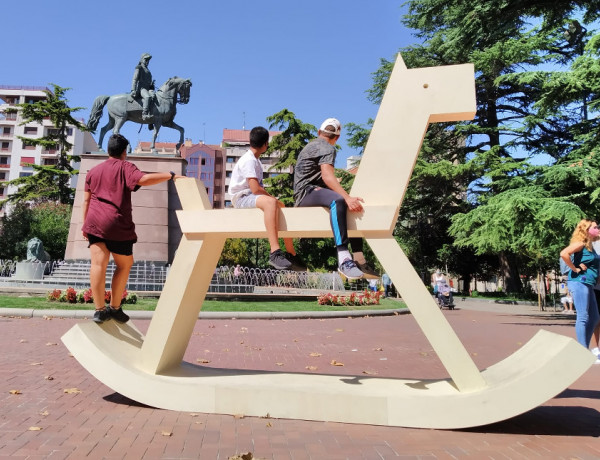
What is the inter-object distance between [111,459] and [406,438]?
201 cm

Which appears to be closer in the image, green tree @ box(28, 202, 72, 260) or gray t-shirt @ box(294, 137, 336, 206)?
gray t-shirt @ box(294, 137, 336, 206)

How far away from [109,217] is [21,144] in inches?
3425

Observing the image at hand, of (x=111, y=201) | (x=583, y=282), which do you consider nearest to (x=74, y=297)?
(x=111, y=201)

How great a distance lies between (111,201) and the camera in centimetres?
440

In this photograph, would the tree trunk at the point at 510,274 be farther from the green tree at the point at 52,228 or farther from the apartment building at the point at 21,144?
the apartment building at the point at 21,144

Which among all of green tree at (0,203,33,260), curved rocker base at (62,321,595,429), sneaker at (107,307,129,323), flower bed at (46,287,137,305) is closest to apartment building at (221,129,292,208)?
green tree at (0,203,33,260)

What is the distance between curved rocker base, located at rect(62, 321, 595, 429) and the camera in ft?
11.3

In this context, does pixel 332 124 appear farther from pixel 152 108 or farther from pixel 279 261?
pixel 152 108

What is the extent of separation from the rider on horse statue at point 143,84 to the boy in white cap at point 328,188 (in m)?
17.6

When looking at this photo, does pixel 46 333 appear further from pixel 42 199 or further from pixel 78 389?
pixel 42 199

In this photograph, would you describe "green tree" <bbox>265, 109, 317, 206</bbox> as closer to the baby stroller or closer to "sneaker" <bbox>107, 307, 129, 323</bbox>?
the baby stroller

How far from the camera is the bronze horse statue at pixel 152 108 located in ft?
66.6

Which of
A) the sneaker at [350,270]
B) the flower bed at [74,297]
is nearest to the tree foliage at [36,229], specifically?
the flower bed at [74,297]

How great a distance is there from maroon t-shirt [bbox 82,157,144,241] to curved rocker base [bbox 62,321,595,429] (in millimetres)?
929
